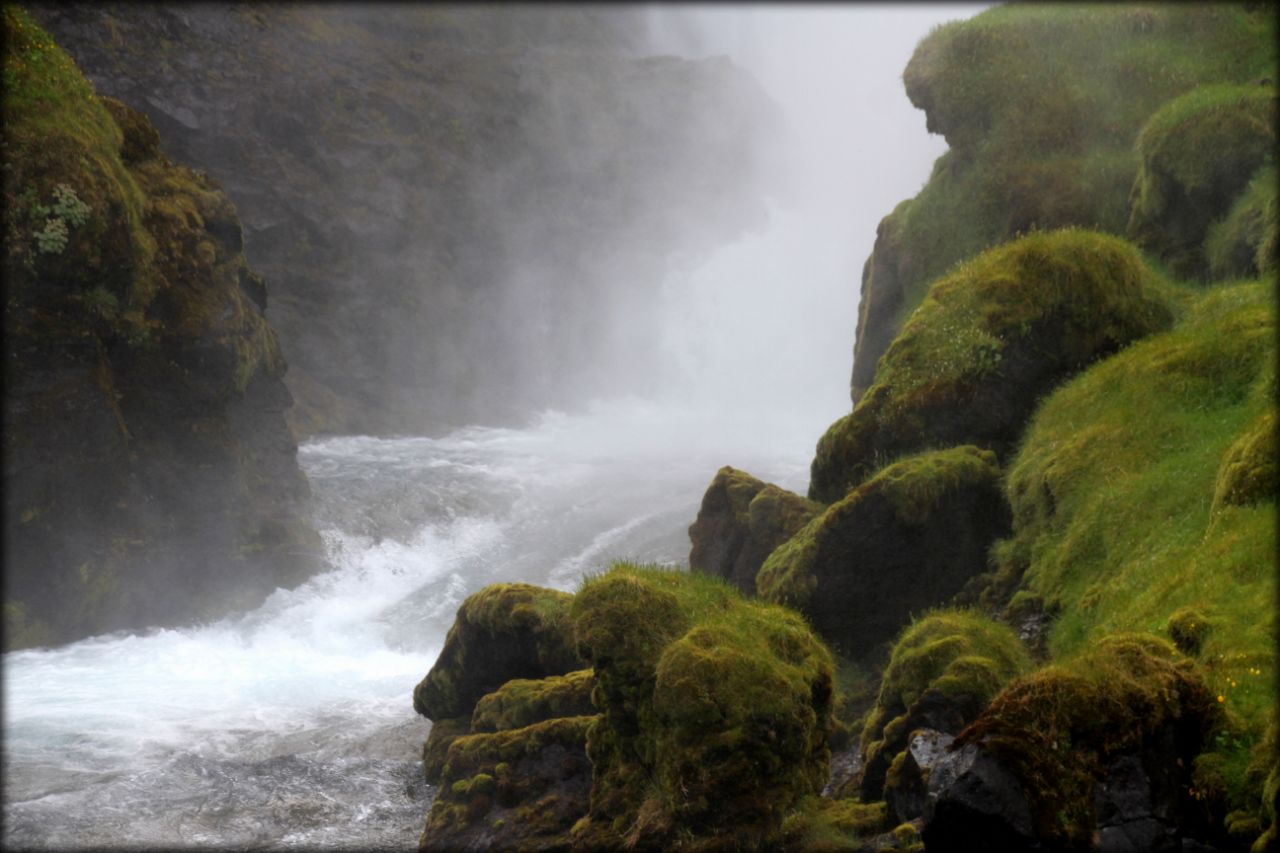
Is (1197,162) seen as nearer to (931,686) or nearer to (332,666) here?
(931,686)

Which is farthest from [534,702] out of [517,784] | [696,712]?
[696,712]

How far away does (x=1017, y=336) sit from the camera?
13.5 meters

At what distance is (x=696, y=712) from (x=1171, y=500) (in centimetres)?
529

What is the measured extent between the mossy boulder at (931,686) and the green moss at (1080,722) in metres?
1.68

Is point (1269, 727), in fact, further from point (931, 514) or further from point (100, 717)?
point (100, 717)

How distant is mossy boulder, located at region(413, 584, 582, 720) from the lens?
41.8ft

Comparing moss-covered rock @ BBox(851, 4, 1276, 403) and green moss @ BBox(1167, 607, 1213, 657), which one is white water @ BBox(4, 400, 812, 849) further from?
moss-covered rock @ BBox(851, 4, 1276, 403)

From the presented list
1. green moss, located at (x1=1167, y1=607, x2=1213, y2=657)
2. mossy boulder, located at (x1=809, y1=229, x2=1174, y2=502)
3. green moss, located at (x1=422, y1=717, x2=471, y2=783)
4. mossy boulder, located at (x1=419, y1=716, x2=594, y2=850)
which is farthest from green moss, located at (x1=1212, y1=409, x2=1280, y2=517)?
green moss, located at (x1=422, y1=717, x2=471, y2=783)

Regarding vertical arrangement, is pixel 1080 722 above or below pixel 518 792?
above

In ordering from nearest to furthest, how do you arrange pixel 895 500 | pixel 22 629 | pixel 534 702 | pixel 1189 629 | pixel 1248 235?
1. pixel 1189 629
2. pixel 534 702
3. pixel 895 500
4. pixel 1248 235
5. pixel 22 629

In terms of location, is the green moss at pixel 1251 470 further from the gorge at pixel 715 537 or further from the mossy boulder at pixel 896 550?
the mossy boulder at pixel 896 550

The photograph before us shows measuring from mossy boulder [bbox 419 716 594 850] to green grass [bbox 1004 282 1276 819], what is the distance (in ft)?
16.2

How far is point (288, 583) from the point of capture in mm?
25594

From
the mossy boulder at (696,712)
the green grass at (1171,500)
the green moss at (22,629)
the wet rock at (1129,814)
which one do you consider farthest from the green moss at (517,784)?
the green moss at (22,629)
